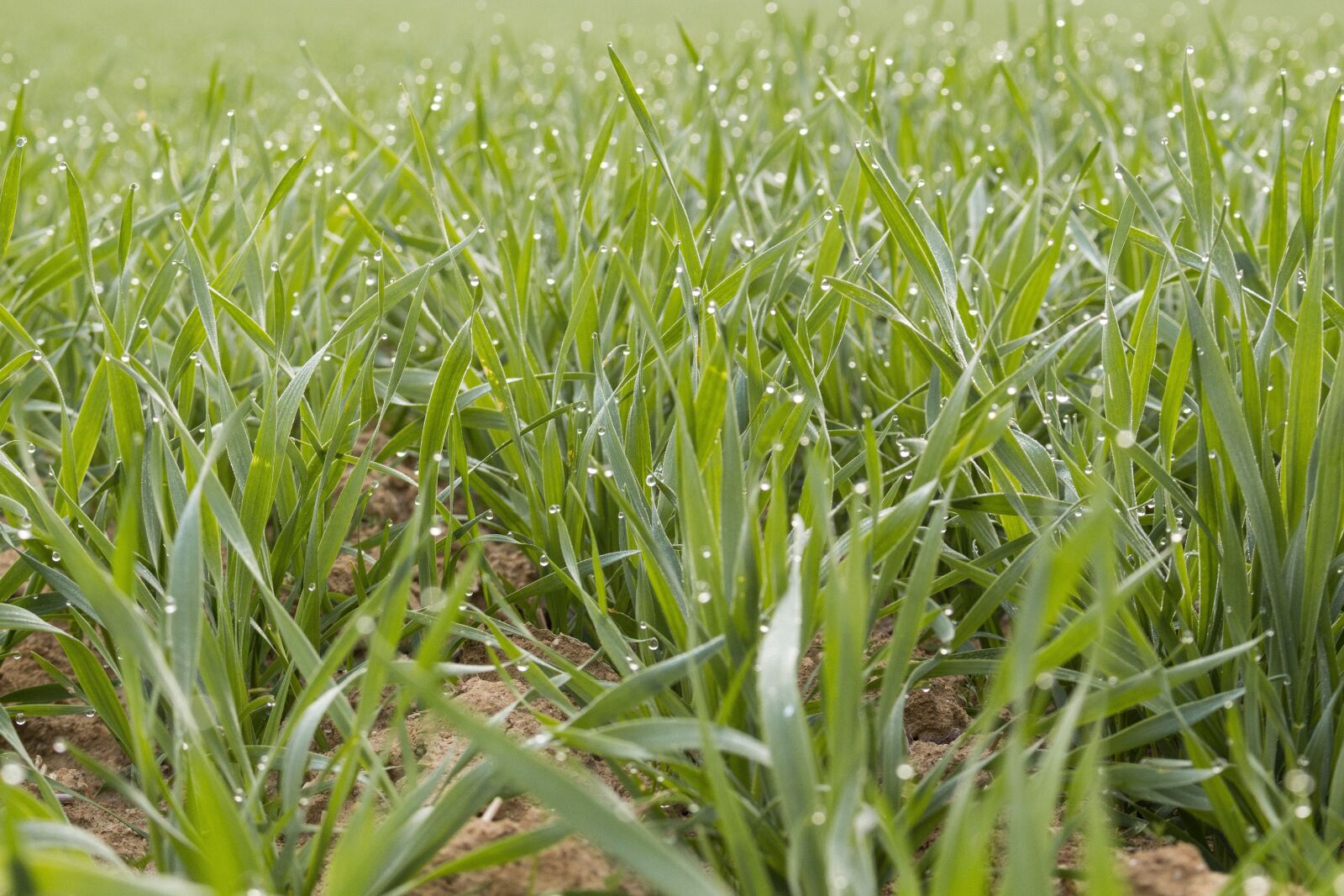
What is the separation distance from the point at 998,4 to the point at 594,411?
8465mm

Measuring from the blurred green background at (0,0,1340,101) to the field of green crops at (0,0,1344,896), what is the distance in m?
1.70

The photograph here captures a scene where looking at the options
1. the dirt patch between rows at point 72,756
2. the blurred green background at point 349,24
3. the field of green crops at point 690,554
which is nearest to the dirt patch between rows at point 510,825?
the field of green crops at point 690,554

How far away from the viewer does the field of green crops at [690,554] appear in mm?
655

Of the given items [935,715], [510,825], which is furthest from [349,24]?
[510,825]

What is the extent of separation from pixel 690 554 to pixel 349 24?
294 inches

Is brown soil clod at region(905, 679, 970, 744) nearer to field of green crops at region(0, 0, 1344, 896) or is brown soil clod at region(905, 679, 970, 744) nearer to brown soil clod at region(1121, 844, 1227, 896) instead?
field of green crops at region(0, 0, 1344, 896)

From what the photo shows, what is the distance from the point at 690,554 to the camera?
2.56 ft

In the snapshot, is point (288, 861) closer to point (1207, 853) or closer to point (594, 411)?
point (594, 411)

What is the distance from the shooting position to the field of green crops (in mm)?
655

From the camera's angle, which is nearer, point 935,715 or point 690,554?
point 690,554

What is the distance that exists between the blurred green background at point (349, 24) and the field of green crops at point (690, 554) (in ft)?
5.57

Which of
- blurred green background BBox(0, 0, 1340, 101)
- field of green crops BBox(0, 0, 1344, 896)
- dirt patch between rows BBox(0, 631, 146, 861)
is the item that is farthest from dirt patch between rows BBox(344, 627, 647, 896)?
blurred green background BBox(0, 0, 1340, 101)

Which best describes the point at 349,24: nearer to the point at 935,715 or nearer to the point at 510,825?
the point at 935,715

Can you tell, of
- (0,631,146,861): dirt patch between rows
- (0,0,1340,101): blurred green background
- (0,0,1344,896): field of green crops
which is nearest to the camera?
(0,0,1344,896): field of green crops
